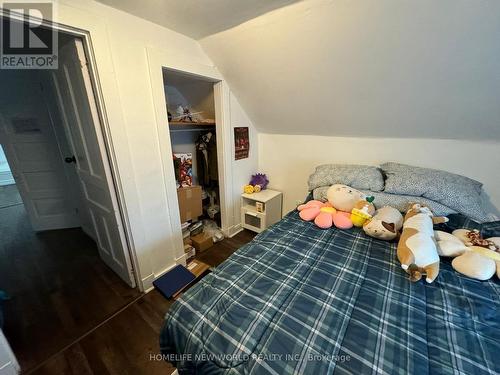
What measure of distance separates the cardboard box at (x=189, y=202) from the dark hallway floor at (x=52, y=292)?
0.80m

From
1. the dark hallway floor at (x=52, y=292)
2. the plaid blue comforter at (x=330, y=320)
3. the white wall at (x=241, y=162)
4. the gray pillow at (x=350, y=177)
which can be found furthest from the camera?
the white wall at (x=241, y=162)

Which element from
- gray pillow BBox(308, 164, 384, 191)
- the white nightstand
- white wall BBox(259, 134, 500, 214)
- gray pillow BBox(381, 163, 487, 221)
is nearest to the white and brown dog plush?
gray pillow BBox(381, 163, 487, 221)

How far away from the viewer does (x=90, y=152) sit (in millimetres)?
1566

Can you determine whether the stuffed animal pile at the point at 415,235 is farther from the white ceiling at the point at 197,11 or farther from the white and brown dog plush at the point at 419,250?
the white ceiling at the point at 197,11

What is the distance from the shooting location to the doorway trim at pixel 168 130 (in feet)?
5.09

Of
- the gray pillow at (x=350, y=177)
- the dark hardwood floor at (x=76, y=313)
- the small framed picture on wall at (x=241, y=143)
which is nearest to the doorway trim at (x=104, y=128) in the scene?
the dark hardwood floor at (x=76, y=313)

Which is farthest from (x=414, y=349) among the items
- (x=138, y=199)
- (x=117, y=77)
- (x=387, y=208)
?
(x=117, y=77)

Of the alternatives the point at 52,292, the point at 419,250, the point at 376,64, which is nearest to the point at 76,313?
the point at 52,292

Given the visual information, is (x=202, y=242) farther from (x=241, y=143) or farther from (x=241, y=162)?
(x=241, y=143)

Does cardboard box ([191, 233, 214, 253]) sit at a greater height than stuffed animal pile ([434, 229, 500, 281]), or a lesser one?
lesser

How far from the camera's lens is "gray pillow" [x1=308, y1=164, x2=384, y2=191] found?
1.76 m

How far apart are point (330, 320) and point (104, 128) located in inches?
67.5

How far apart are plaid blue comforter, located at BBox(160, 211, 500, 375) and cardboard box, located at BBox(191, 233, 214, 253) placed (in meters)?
1.22

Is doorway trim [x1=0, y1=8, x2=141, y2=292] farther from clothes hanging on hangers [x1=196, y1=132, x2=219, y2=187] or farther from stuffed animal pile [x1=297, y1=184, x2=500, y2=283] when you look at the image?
stuffed animal pile [x1=297, y1=184, x2=500, y2=283]
